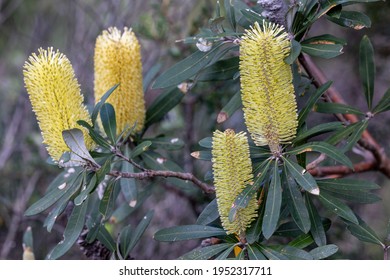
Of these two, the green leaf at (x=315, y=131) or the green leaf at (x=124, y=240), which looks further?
the green leaf at (x=124, y=240)

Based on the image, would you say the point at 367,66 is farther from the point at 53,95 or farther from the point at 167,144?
the point at 53,95

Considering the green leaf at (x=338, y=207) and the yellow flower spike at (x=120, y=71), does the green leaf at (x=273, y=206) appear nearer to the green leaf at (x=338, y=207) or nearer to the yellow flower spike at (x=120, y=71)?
the green leaf at (x=338, y=207)

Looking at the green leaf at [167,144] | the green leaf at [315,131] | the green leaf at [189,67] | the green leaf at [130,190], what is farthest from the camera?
the green leaf at [167,144]

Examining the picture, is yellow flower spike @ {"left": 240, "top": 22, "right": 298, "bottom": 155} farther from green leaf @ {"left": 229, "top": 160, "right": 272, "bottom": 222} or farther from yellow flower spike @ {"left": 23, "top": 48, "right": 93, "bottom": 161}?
yellow flower spike @ {"left": 23, "top": 48, "right": 93, "bottom": 161}

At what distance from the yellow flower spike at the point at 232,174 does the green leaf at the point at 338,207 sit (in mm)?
169

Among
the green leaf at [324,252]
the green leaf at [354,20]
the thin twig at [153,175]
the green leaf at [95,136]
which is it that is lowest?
the green leaf at [324,252]

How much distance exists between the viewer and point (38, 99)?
1.16 m

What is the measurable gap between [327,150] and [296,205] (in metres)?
0.14

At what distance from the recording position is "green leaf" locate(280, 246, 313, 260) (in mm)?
1128

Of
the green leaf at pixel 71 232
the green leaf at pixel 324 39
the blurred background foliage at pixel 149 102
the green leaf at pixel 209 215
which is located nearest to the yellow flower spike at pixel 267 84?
the green leaf at pixel 324 39

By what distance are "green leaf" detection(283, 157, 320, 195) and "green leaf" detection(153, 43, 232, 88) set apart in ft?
1.03

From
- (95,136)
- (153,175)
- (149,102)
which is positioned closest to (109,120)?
(95,136)

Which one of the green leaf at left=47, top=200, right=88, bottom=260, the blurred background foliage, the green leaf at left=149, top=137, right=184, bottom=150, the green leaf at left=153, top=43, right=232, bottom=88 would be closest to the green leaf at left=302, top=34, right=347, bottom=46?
the green leaf at left=153, top=43, right=232, bottom=88

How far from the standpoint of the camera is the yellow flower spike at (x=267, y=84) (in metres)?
1.07
